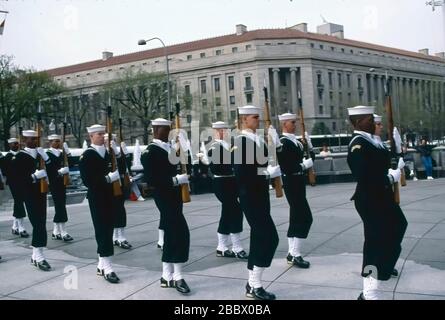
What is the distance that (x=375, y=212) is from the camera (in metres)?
5.25

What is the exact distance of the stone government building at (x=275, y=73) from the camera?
258ft

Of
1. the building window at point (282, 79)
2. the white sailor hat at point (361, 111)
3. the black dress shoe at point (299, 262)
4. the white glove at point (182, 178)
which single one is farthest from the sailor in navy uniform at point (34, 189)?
Result: the building window at point (282, 79)

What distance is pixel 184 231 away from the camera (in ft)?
20.0

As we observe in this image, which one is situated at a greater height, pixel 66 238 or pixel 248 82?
pixel 248 82

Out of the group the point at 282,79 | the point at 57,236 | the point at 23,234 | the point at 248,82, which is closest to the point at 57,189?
the point at 57,236

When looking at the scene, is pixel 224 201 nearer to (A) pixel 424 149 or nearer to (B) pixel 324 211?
(B) pixel 324 211

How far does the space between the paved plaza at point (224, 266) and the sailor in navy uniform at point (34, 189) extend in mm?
326

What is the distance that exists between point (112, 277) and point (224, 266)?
1.56 meters

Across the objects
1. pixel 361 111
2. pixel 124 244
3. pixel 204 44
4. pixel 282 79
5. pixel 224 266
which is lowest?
pixel 224 266

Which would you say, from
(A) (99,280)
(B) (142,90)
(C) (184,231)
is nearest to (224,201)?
(C) (184,231)

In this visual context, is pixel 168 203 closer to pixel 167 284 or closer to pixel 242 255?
pixel 167 284

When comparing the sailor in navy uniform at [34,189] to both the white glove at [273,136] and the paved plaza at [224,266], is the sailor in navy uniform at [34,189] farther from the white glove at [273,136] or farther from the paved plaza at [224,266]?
the white glove at [273,136]

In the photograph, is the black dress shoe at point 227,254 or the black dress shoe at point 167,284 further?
the black dress shoe at point 227,254

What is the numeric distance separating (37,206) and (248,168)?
11.6ft
